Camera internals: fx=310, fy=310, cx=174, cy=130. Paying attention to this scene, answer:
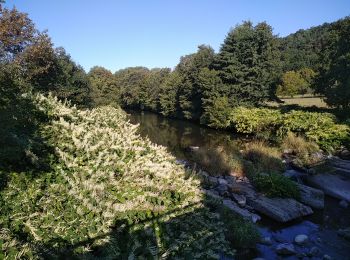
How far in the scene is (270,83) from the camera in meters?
35.8

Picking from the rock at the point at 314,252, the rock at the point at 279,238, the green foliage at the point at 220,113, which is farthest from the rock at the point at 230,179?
the green foliage at the point at 220,113

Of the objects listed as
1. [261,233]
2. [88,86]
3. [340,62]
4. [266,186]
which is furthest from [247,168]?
[88,86]

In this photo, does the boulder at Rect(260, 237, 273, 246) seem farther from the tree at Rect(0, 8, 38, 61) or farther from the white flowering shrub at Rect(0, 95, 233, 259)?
the tree at Rect(0, 8, 38, 61)

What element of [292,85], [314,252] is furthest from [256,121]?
[292,85]

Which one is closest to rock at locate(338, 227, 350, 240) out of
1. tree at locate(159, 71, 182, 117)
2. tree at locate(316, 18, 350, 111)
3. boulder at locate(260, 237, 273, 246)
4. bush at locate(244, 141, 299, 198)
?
boulder at locate(260, 237, 273, 246)

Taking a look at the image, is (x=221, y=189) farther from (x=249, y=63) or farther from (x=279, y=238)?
(x=249, y=63)

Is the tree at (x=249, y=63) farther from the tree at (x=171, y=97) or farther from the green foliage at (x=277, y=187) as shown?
the green foliage at (x=277, y=187)

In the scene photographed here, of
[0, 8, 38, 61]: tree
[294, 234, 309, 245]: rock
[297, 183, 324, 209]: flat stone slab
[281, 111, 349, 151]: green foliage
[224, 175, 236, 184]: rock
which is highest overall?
[0, 8, 38, 61]: tree

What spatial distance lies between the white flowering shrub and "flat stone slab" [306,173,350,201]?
21.9 ft

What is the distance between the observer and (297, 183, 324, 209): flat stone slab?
10688 mm

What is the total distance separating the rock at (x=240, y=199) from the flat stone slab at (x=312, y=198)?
6.90 feet

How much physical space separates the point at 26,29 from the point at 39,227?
19.2 metres

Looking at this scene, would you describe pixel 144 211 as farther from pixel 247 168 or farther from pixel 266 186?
pixel 247 168

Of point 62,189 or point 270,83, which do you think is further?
point 270,83
